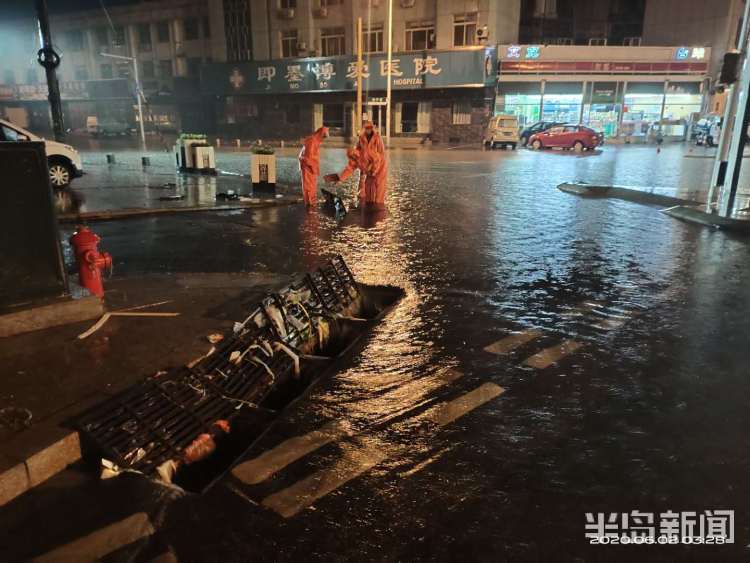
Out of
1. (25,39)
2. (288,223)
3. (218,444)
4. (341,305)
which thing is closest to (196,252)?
(288,223)

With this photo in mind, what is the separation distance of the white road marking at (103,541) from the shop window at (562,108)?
41.0m

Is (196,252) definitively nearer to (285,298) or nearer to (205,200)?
(285,298)

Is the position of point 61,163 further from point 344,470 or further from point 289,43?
point 289,43

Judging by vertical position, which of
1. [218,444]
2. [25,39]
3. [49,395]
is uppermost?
[25,39]

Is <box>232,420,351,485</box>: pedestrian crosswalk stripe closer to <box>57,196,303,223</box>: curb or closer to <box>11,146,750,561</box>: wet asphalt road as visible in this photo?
<box>11,146,750,561</box>: wet asphalt road

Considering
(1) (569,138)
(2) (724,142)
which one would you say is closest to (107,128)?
(1) (569,138)

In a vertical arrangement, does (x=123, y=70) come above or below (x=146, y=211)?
above

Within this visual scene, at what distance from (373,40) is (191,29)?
1735cm

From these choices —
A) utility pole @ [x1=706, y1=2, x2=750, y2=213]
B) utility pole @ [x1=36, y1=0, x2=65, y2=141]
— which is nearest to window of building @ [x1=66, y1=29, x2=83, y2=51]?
utility pole @ [x1=36, y1=0, x2=65, y2=141]

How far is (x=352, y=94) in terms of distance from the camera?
40.7m

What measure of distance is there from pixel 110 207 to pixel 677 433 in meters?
11.1

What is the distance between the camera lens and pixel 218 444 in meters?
3.58

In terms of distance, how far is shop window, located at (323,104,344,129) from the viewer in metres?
41.8

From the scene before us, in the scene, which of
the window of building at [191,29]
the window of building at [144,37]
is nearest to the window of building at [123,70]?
the window of building at [144,37]
